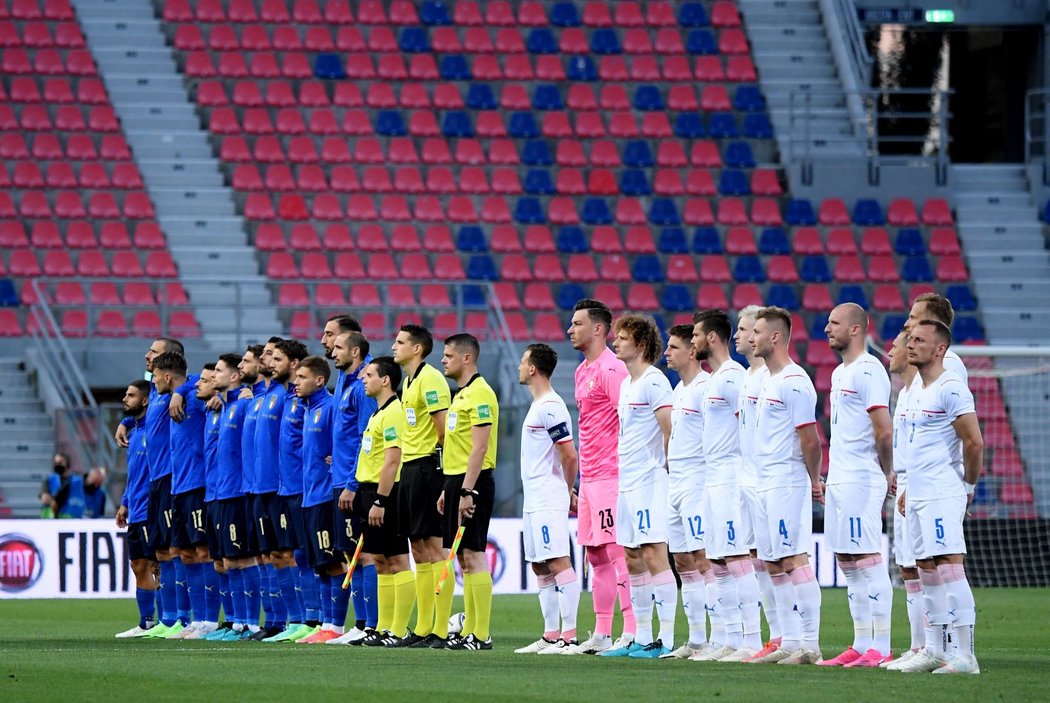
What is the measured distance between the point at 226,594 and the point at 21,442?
28.5 feet

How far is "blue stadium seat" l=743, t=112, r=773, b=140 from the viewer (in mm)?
28703

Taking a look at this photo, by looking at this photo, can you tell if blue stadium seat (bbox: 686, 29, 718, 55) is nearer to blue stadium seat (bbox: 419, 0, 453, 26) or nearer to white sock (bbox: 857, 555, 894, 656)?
blue stadium seat (bbox: 419, 0, 453, 26)

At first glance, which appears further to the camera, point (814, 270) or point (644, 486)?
point (814, 270)

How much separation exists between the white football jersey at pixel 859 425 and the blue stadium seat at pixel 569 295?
15.4m

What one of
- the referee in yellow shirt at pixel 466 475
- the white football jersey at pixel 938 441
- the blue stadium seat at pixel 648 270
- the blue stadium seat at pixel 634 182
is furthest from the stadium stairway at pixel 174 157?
the white football jersey at pixel 938 441

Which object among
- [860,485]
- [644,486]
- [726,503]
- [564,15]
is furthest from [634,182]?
[860,485]

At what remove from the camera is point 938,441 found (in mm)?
9789

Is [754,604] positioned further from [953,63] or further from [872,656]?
[953,63]

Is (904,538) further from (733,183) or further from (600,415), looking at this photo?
(733,183)

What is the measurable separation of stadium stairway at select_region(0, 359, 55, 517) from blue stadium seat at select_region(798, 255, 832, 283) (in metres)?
11.3

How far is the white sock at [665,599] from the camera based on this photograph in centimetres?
1120

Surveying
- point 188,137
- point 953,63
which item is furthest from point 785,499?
point 953,63

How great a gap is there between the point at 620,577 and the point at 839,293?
15.2 meters

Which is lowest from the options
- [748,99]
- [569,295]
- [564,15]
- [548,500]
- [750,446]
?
[548,500]
